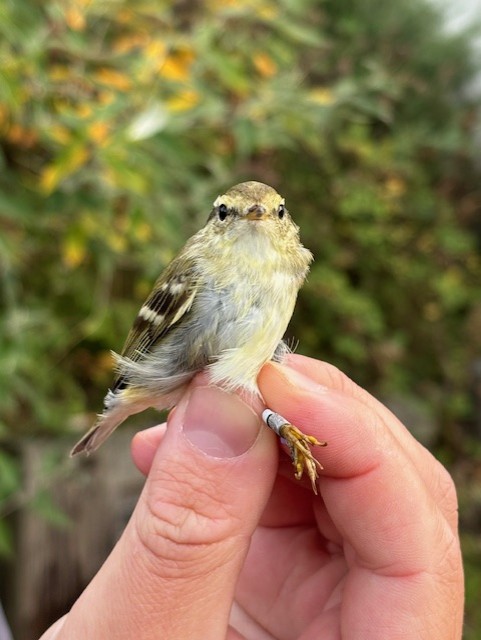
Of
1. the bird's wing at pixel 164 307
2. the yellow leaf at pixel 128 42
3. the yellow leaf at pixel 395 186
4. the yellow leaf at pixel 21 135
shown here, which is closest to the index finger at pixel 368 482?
the bird's wing at pixel 164 307

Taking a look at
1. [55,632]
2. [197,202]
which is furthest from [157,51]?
[55,632]

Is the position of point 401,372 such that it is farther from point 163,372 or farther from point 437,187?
point 163,372

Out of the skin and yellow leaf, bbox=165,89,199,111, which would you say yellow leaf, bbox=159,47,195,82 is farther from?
the skin

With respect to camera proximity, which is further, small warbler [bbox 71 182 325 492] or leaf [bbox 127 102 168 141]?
leaf [bbox 127 102 168 141]

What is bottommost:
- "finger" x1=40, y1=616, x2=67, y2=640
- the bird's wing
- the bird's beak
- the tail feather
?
"finger" x1=40, y1=616, x2=67, y2=640

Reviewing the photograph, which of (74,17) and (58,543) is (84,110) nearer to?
(74,17)

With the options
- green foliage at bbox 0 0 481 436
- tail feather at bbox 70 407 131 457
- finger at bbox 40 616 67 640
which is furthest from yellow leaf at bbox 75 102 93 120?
finger at bbox 40 616 67 640

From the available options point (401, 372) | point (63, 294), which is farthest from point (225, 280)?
point (401, 372)
